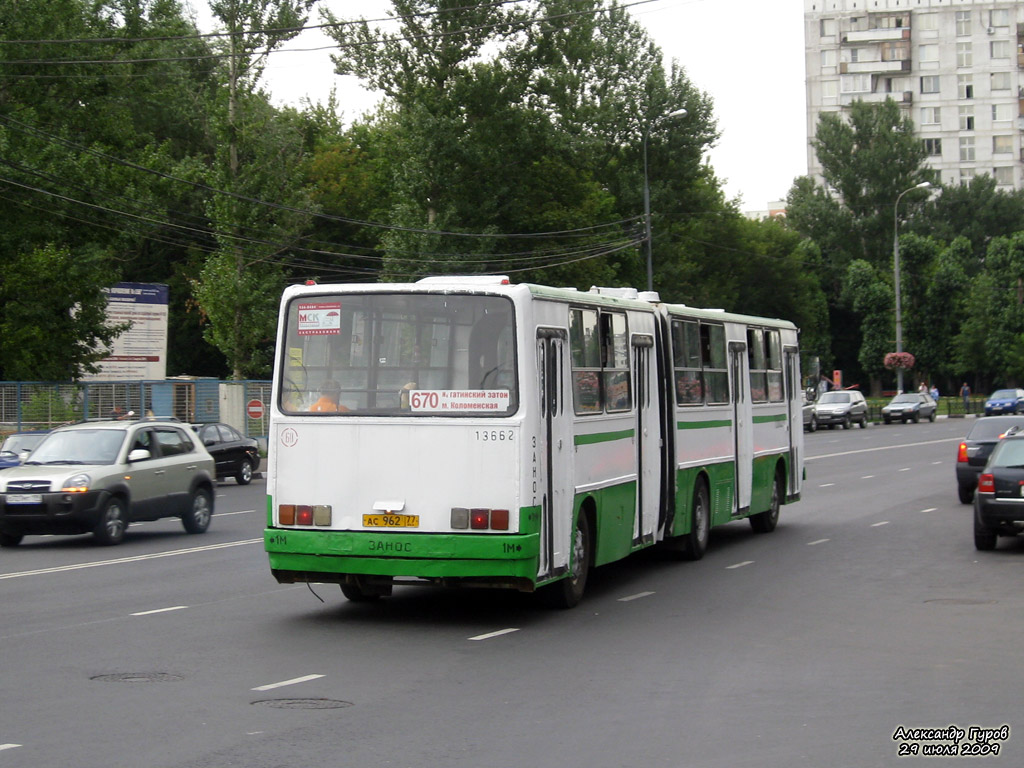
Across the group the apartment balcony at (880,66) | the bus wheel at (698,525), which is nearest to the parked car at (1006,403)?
the bus wheel at (698,525)

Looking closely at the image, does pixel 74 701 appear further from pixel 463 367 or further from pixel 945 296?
pixel 945 296

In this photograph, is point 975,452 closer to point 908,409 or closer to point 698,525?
point 698,525


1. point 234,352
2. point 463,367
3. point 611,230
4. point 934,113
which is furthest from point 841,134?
point 463,367

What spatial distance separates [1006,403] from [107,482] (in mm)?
52858

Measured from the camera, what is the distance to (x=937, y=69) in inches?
4840

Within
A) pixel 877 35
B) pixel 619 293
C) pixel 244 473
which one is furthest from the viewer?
pixel 877 35

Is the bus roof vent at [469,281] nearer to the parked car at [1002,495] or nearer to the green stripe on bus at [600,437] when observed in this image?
the green stripe on bus at [600,437]

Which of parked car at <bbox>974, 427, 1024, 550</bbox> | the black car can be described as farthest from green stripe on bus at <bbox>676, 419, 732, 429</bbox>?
the black car

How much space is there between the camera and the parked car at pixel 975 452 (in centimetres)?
2412

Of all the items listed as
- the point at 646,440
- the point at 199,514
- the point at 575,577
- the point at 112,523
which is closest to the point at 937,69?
the point at 199,514

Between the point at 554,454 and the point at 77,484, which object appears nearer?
the point at 554,454

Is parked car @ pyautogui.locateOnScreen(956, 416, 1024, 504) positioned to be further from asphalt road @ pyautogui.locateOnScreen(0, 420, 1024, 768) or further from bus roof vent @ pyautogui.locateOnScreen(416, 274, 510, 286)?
bus roof vent @ pyautogui.locateOnScreen(416, 274, 510, 286)

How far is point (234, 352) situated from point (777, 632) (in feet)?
132

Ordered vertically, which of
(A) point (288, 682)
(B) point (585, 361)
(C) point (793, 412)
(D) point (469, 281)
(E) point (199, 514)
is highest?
(D) point (469, 281)
